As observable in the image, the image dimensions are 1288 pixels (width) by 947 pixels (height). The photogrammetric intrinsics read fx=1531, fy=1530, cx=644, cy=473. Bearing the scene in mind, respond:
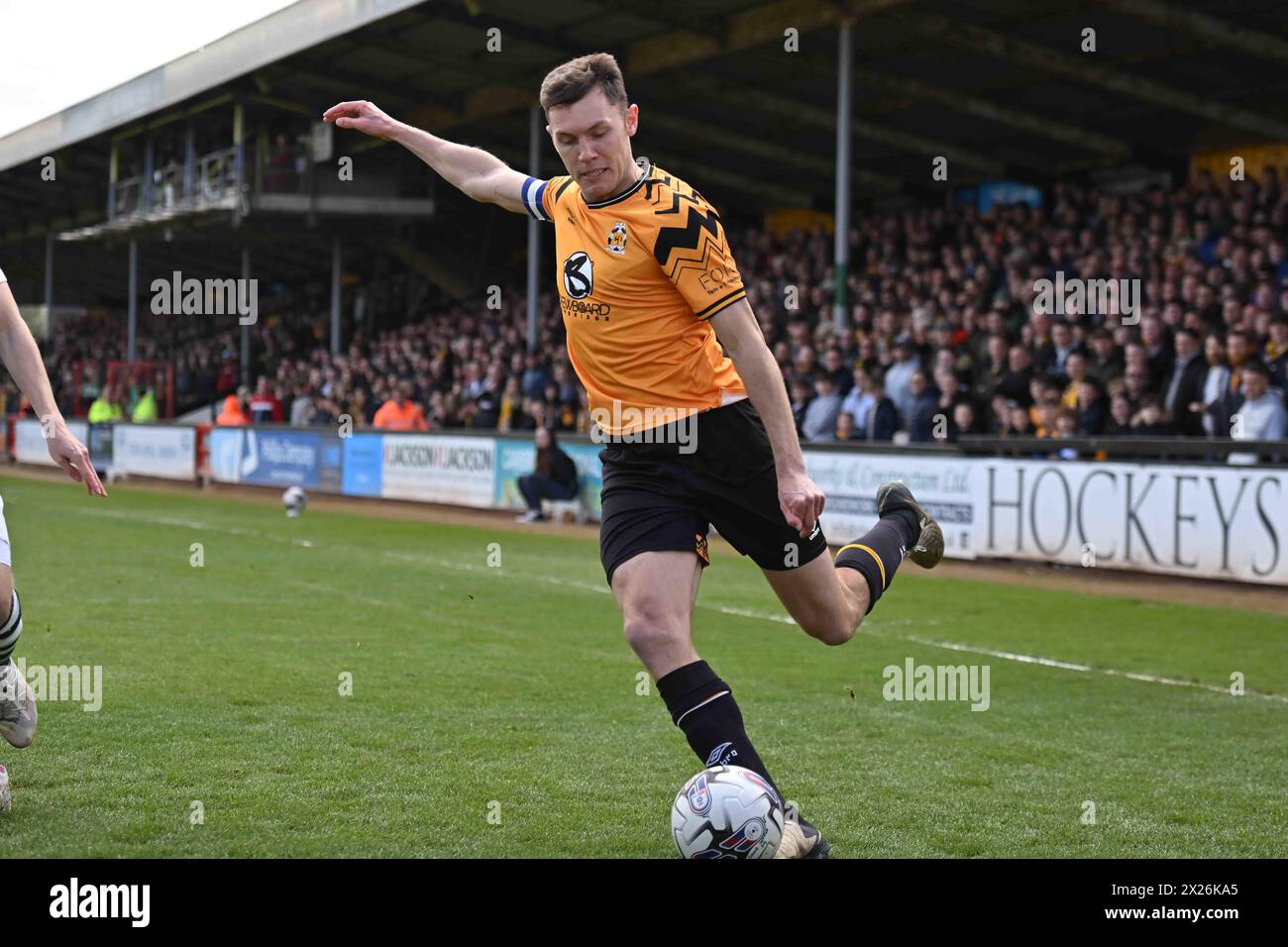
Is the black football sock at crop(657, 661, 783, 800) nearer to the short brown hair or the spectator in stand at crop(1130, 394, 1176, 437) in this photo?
the short brown hair

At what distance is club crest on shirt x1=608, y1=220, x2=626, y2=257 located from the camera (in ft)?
16.1

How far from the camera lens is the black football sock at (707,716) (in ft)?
15.5

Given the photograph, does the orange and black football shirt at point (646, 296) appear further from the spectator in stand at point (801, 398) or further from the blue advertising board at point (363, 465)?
the blue advertising board at point (363, 465)

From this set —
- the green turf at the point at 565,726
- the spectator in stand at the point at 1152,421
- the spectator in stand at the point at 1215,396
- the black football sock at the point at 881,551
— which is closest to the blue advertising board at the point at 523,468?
the green turf at the point at 565,726

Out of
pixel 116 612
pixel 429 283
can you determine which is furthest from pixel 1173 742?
pixel 429 283

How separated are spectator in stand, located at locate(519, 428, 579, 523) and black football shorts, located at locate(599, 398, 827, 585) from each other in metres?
17.6

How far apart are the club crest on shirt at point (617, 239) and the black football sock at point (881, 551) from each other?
1.53 m

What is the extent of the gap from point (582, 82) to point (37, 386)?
2059mm

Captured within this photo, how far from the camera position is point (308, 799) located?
18.0 feet

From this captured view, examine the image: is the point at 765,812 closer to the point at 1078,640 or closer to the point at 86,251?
the point at 1078,640

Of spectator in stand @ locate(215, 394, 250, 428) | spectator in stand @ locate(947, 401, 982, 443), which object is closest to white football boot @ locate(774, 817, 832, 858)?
spectator in stand @ locate(947, 401, 982, 443)

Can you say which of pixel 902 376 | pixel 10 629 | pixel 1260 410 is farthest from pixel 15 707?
pixel 902 376

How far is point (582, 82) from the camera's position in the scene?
4781 mm

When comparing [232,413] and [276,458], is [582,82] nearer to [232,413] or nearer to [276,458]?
[276,458]
